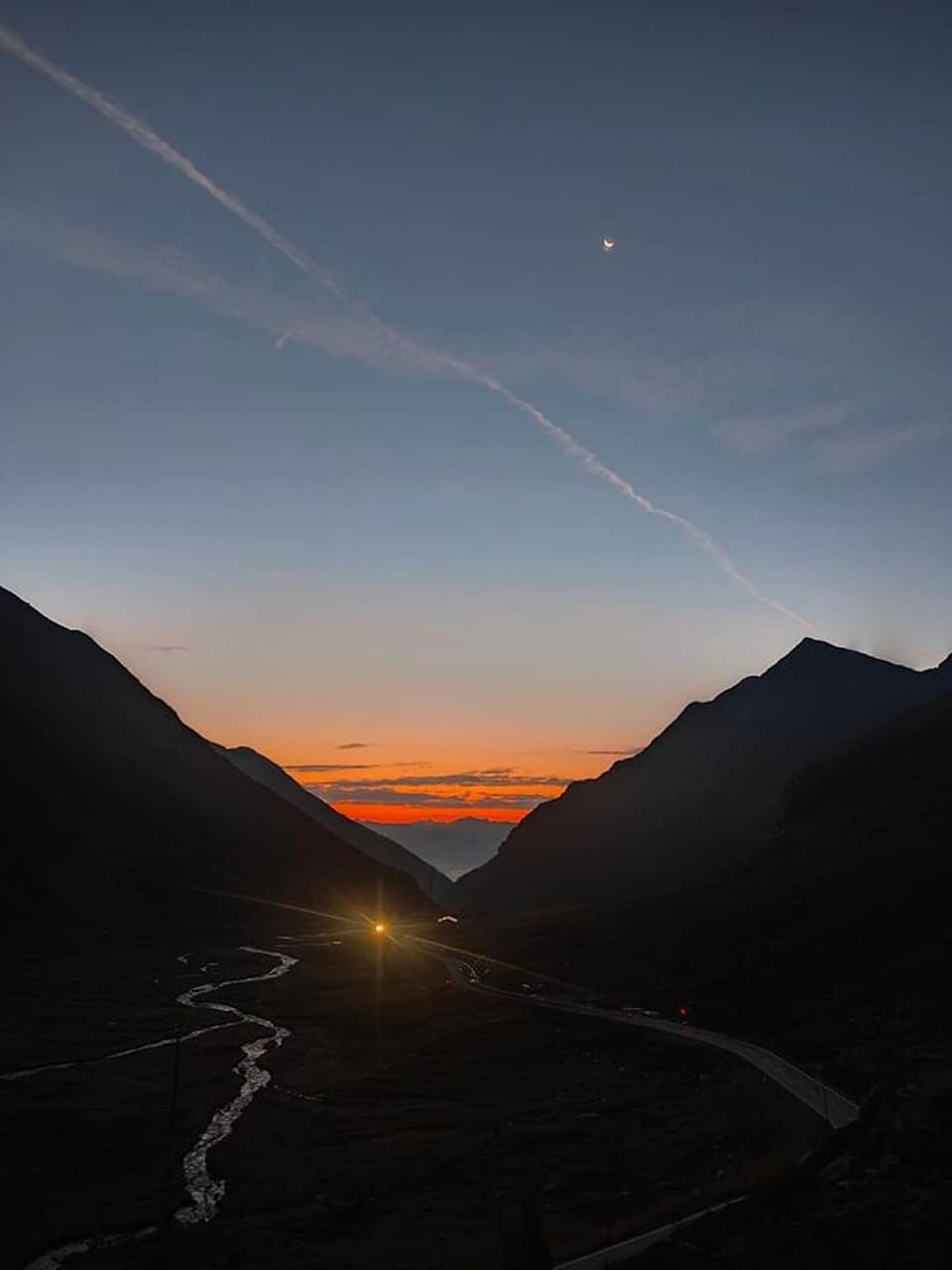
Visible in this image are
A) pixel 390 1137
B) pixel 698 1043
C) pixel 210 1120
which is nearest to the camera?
pixel 390 1137

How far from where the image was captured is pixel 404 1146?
220 feet

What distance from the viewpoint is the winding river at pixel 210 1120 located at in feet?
166

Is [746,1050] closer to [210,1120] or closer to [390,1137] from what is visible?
[390,1137]

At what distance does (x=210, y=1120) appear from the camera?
75.6m

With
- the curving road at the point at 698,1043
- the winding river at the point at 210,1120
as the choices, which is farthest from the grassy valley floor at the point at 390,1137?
the curving road at the point at 698,1043

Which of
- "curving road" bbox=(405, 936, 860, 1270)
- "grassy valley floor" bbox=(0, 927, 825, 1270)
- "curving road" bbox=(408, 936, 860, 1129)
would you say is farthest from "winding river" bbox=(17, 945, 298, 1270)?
"curving road" bbox=(408, 936, 860, 1129)

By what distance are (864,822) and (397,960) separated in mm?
90331

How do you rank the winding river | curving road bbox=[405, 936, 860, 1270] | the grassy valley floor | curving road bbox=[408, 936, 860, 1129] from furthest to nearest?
curving road bbox=[408, 936, 860, 1129] < the winding river < the grassy valley floor < curving road bbox=[405, 936, 860, 1270]

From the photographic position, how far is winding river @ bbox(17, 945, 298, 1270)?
5047cm

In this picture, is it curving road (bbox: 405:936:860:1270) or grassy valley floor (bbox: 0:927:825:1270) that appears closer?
curving road (bbox: 405:936:860:1270)

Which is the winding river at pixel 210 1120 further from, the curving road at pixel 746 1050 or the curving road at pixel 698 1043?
the curving road at pixel 746 1050

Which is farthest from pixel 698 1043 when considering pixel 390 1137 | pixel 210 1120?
pixel 210 1120

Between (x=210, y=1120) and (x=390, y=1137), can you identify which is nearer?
(x=390, y=1137)

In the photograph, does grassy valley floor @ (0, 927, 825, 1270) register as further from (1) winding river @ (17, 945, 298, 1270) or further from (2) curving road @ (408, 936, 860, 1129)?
(2) curving road @ (408, 936, 860, 1129)
